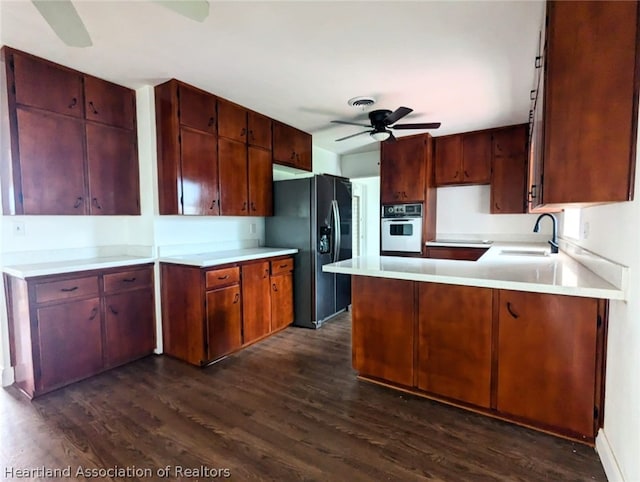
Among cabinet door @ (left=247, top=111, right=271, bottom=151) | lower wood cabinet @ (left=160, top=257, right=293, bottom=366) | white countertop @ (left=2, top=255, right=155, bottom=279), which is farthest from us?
cabinet door @ (left=247, top=111, right=271, bottom=151)

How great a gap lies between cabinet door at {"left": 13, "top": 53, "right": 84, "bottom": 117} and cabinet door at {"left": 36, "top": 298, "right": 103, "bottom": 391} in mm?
1513

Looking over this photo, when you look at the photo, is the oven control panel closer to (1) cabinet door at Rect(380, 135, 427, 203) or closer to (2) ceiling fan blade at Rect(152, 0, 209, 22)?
(1) cabinet door at Rect(380, 135, 427, 203)

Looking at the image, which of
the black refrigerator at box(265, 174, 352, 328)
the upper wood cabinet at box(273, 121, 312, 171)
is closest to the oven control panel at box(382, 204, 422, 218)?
the black refrigerator at box(265, 174, 352, 328)

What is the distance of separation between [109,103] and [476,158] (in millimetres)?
4230

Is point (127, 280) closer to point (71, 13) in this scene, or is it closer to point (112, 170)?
point (112, 170)

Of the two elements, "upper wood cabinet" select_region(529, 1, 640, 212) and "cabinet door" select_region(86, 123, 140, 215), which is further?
"cabinet door" select_region(86, 123, 140, 215)

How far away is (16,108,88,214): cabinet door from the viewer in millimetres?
2354

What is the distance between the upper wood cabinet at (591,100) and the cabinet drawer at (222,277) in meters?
2.48

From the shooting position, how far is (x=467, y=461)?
168cm

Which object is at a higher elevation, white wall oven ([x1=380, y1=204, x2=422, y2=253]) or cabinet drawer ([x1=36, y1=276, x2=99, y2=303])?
white wall oven ([x1=380, y1=204, x2=422, y2=253])

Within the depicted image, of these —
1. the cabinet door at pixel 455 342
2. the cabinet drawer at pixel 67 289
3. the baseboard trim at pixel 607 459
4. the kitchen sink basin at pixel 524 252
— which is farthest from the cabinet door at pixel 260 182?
the baseboard trim at pixel 607 459

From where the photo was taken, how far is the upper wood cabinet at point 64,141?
90.7 inches

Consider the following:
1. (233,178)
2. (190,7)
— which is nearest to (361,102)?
(233,178)

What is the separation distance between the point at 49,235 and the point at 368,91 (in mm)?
3015
